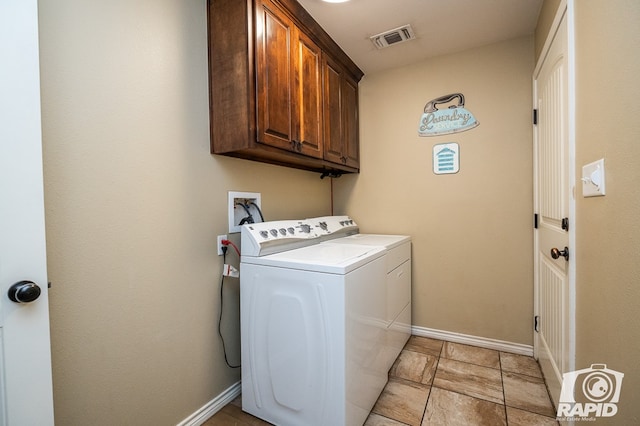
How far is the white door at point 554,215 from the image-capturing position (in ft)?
4.16

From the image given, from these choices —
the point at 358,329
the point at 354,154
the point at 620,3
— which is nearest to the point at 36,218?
the point at 358,329

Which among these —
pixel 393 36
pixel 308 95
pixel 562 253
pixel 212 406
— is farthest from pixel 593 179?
pixel 212 406

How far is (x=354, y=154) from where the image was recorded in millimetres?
2533

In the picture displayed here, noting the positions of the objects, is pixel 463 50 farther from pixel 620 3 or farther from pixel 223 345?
pixel 223 345

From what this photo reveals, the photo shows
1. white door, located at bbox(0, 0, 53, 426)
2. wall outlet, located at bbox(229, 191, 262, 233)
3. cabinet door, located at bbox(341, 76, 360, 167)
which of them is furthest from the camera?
cabinet door, located at bbox(341, 76, 360, 167)

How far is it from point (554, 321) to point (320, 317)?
1.31 meters

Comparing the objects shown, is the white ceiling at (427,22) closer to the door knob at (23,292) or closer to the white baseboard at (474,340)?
the door knob at (23,292)

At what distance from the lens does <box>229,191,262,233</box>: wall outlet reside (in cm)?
167

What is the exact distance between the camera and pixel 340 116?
89.4 inches

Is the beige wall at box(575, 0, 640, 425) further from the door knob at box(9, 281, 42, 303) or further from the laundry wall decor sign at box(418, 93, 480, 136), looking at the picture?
the door knob at box(9, 281, 42, 303)

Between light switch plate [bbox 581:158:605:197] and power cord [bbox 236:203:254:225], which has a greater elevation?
light switch plate [bbox 581:158:605:197]

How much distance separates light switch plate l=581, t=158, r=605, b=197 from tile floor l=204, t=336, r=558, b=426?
1243mm

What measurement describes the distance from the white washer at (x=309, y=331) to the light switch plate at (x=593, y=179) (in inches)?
36.8

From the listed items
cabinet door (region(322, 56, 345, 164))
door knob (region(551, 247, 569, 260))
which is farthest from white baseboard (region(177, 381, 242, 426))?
door knob (region(551, 247, 569, 260))
